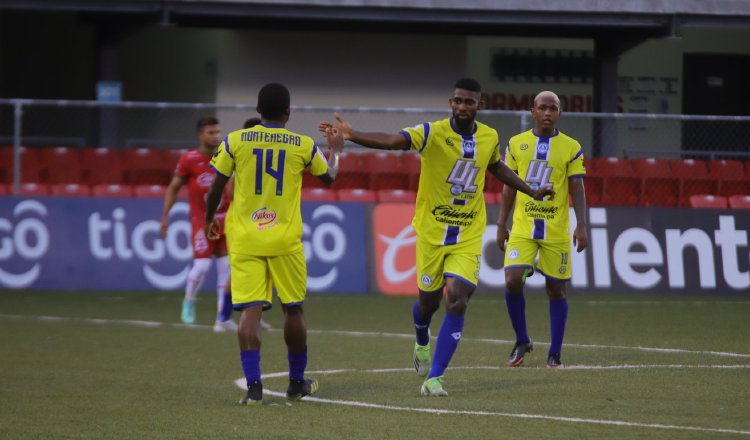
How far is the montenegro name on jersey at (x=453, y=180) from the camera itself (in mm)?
9156

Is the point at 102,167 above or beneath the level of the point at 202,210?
above

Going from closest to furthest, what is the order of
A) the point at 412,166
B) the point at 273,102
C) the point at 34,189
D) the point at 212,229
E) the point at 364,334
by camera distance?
the point at 273,102, the point at 212,229, the point at 364,334, the point at 34,189, the point at 412,166

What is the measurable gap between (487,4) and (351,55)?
3.60 meters

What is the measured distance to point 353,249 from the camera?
59.7 ft

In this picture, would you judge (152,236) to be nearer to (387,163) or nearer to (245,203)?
(387,163)

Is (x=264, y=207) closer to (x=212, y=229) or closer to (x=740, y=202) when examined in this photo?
(x=212, y=229)

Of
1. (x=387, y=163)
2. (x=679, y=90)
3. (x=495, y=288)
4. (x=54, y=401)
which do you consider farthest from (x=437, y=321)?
(x=679, y=90)

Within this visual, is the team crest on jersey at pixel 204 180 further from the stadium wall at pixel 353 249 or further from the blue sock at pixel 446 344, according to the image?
the blue sock at pixel 446 344

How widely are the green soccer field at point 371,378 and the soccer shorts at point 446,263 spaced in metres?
0.72

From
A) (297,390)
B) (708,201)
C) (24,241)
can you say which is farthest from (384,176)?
(297,390)

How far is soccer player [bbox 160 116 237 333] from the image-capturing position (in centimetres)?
1391

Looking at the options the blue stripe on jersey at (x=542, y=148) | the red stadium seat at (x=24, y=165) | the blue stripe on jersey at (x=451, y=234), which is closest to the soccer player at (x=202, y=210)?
the blue stripe on jersey at (x=542, y=148)

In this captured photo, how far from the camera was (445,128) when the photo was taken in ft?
30.0

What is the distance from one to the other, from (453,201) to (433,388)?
1.28 m
